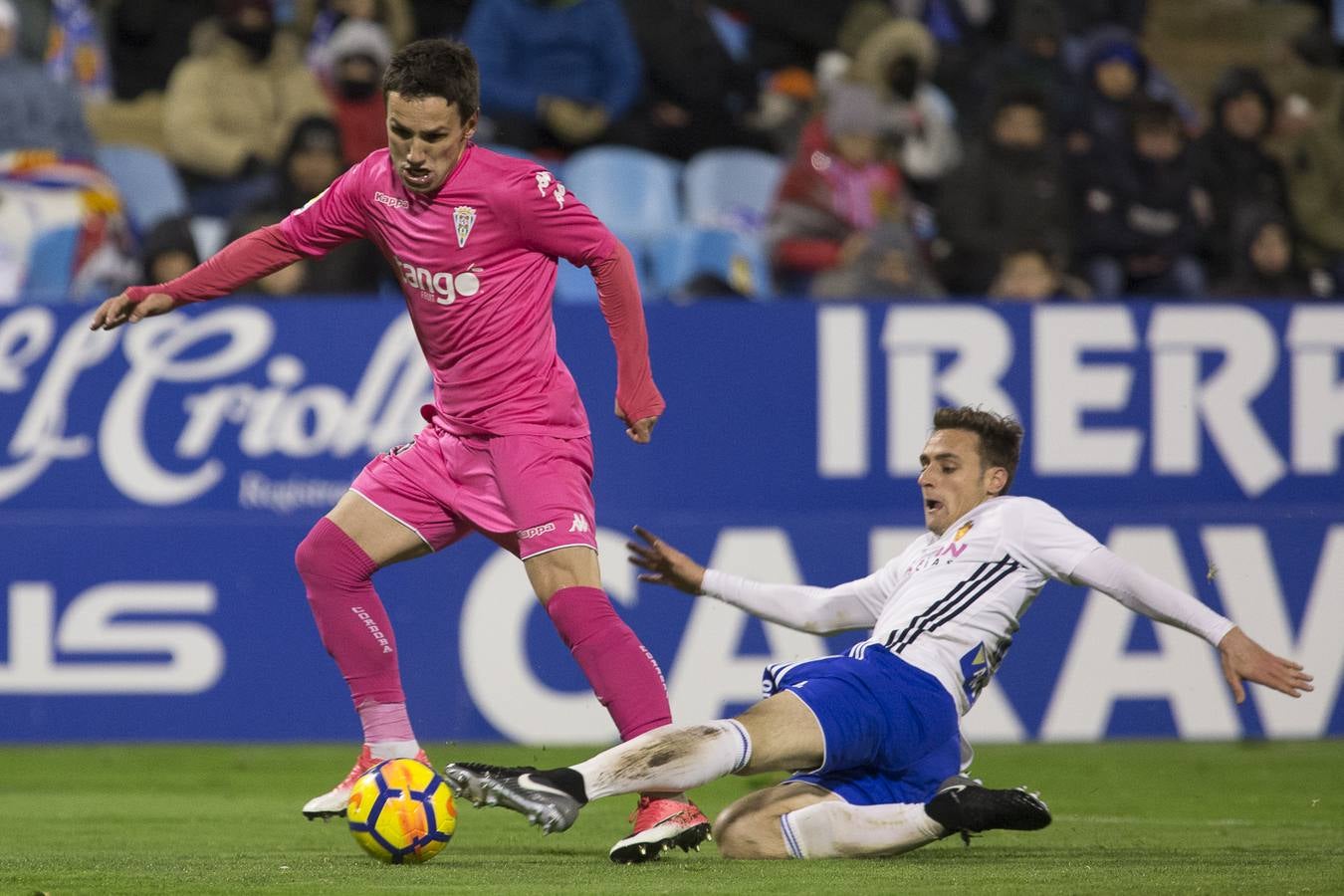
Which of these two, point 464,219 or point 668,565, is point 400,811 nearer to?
point 668,565

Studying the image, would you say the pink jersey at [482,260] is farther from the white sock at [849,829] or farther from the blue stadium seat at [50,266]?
the blue stadium seat at [50,266]

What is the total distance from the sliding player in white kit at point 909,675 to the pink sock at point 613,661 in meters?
0.27

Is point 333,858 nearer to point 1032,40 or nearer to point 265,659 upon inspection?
point 265,659

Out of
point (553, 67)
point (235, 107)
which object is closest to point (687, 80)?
point (553, 67)

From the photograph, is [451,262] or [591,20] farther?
[591,20]

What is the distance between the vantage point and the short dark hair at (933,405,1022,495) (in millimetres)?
5730

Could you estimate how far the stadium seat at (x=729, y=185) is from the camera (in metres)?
11.7

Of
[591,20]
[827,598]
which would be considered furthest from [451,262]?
[591,20]

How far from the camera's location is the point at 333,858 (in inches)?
204

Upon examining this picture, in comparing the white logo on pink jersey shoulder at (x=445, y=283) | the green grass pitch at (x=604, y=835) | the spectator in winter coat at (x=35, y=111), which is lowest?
the green grass pitch at (x=604, y=835)

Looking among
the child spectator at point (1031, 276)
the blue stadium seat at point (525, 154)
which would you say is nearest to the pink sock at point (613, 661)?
the child spectator at point (1031, 276)

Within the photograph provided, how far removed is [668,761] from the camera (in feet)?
15.5

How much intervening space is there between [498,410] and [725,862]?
1.36 m

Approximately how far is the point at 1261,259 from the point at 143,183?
20.6 ft
